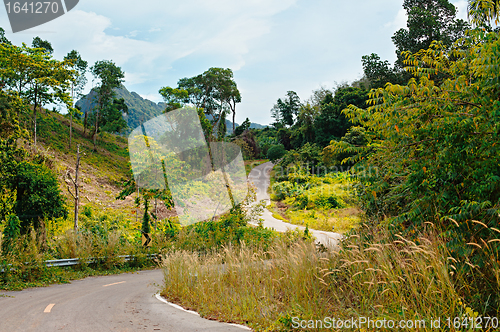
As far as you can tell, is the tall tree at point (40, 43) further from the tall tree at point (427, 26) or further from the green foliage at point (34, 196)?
the tall tree at point (427, 26)

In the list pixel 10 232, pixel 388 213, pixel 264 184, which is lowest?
pixel 264 184

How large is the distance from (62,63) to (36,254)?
18.0 m

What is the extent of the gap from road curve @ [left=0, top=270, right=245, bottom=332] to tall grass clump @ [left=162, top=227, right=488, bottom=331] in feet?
1.98

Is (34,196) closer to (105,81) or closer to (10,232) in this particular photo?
(10,232)

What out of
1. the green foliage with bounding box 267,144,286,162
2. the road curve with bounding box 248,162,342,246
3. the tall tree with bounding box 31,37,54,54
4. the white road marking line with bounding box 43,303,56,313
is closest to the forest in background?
the white road marking line with bounding box 43,303,56,313

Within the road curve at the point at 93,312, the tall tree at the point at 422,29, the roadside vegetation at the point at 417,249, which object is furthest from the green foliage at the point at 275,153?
the road curve at the point at 93,312

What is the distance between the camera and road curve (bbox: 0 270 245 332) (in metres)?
5.61

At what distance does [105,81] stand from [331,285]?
45699mm

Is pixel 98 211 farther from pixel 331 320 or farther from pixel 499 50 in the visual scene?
pixel 499 50

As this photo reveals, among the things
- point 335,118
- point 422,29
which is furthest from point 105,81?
point 422,29

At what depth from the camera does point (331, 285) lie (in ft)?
18.7

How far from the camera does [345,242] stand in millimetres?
6758

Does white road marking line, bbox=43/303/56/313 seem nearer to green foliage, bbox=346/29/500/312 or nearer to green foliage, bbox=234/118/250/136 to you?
green foliage, bbox=346/29/500/312

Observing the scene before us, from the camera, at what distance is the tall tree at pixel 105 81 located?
42844 mm
